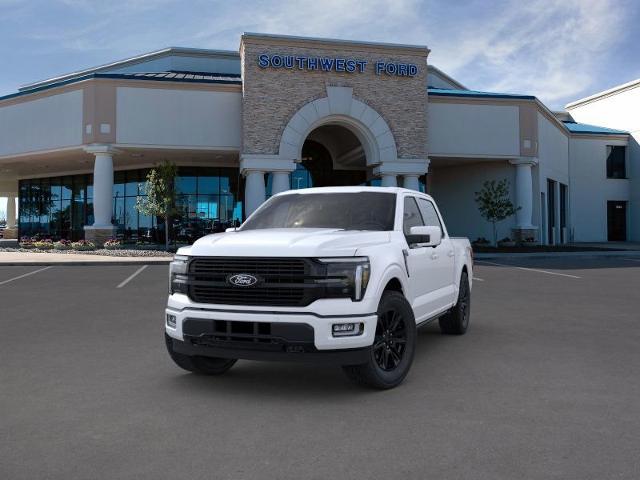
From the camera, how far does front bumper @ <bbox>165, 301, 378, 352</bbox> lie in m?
4.85


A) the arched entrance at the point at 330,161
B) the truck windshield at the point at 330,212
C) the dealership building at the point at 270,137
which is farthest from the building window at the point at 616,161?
the truck windshield at the point at 330,212

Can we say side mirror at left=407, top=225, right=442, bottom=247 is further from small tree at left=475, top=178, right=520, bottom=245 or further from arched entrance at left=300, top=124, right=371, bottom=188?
arched entrance at left=300, top=124, right=371, bottom=188

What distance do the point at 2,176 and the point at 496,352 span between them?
43.6 meters

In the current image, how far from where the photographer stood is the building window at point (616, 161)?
42503 millimetres

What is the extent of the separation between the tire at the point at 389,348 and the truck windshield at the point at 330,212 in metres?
1.00

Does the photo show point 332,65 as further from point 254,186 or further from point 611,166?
point 611,166

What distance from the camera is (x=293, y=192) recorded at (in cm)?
734

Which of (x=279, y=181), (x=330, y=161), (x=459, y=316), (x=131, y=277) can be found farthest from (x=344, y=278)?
(x=330, y=161)

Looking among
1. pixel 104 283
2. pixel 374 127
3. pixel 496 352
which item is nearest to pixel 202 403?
pixel 496 352

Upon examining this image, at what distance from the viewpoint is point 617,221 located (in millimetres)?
43125

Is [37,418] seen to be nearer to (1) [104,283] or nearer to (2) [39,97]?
(1) [104,283]

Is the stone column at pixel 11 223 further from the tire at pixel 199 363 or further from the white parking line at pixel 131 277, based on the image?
the tire at pixel 199 363

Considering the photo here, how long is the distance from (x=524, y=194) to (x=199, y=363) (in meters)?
29.1

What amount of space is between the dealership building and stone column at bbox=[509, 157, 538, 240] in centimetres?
7
